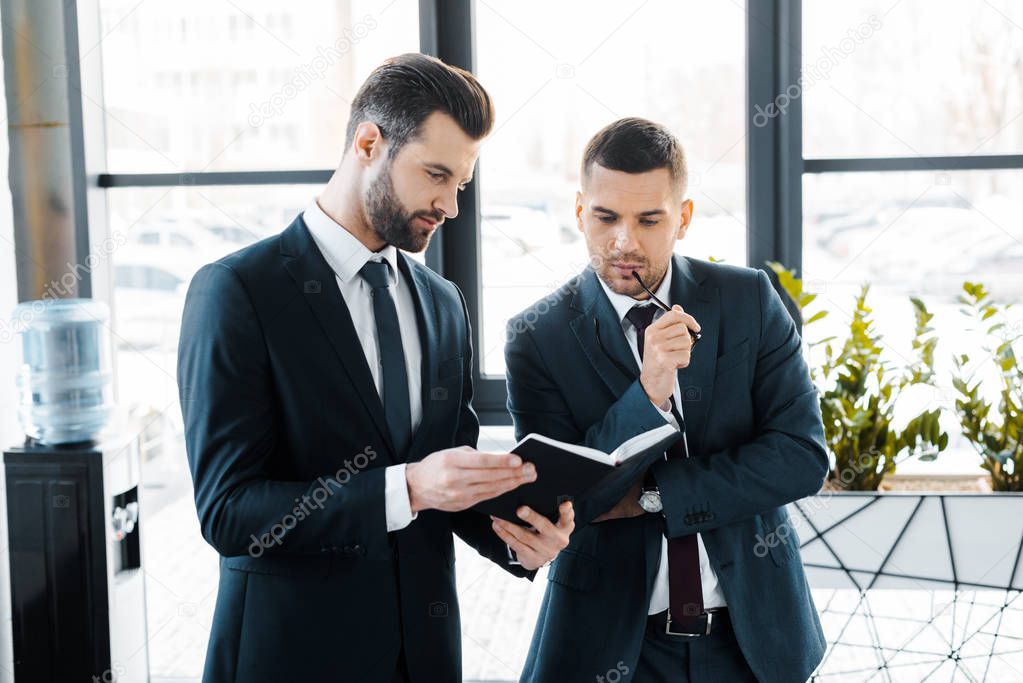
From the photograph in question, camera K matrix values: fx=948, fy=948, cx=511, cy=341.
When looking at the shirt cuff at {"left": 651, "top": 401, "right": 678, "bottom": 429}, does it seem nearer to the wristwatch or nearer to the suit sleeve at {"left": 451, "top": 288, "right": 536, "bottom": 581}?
the wristwatch

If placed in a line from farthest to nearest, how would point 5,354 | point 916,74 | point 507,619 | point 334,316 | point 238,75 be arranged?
1. point 507,619
2. point 238,75
3. point 916,74
4. point 5,354
5. point 334,316

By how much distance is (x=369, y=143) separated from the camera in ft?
5.00

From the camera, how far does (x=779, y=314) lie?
173cm

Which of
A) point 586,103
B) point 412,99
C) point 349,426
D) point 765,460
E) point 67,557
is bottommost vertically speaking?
point 67,557

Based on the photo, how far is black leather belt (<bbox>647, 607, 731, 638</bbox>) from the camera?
1555 millimetres

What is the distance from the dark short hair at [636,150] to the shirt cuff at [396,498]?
65 cm

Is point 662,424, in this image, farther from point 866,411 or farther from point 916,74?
point 916,74

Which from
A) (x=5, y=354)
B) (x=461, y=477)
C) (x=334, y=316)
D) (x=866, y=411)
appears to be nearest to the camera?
(x=461, y=477)

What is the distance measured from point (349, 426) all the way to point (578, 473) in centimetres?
35

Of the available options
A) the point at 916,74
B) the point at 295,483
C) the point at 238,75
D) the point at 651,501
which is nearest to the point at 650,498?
the point at 651,501

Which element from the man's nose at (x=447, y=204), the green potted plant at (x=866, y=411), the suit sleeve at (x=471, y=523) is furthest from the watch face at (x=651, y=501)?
the green potted plant at (x=866, y=411)

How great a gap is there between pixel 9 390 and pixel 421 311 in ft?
5.41

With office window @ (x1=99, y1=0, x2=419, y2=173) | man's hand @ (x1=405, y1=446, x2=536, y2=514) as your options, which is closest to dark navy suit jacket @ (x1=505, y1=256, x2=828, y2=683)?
man's hand @ (x1=405, y1=446, x2=536, y2=514)

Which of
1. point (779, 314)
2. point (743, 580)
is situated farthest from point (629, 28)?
point (743, 580)
